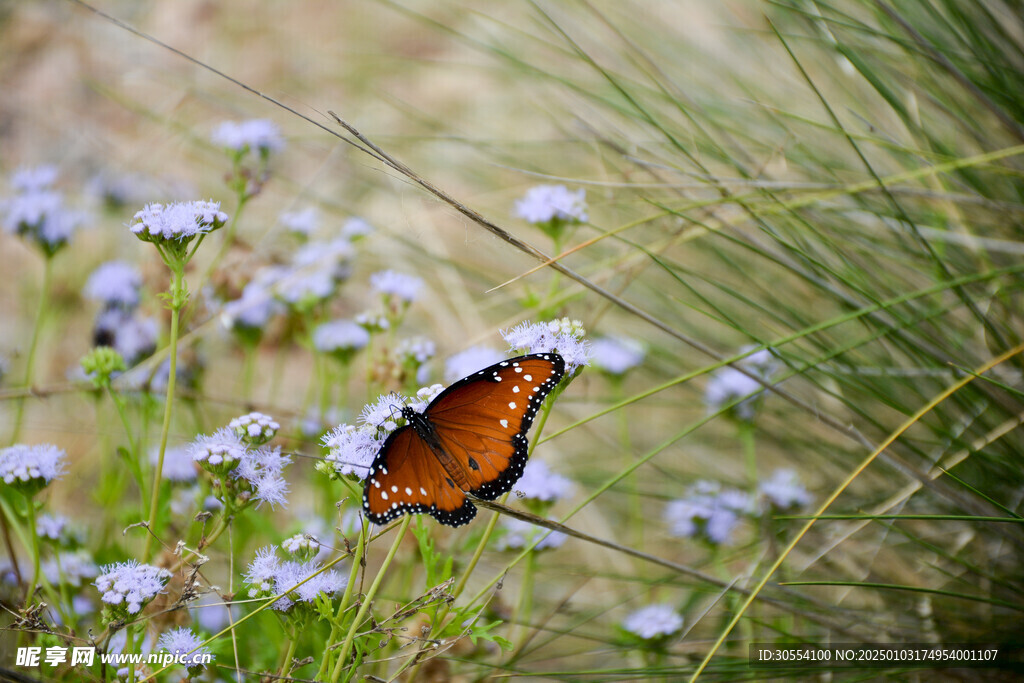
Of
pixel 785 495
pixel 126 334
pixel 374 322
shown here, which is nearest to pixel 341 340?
pixel 374 322

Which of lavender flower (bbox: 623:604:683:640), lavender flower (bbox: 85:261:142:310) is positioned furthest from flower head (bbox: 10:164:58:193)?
lavender flower (bbox: 623:604:683:640)

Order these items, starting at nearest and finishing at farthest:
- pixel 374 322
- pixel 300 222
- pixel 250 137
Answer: pixel 374 322 < pixel 250 137 < pixel 300 222

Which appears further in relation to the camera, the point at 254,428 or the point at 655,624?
the point at 655,624

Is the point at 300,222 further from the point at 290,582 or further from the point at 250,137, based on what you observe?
the point at 290,582

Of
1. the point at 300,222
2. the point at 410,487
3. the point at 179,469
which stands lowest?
the point at 410,487

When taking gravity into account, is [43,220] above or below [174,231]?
above

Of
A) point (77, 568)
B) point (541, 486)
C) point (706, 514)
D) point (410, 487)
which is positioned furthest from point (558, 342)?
point (77, 568)

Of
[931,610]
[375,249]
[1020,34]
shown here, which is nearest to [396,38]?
[375,249]

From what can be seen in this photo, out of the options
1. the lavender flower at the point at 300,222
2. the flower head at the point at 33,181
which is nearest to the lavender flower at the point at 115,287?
the flower head at the point at 33,181

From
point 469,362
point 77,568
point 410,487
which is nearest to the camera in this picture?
point 410,487
